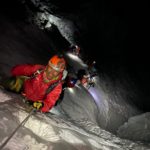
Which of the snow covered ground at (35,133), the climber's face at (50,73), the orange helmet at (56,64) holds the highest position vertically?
the orange helmet at (56,64)

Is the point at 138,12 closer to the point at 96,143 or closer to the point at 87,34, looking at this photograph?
the point at 87,34

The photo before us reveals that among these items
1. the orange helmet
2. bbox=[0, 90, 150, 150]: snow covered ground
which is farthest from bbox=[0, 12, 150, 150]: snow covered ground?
the orange helmet

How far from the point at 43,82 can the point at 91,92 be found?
5.88 m

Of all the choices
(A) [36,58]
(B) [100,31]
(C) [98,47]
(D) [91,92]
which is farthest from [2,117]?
(B) [100,31]

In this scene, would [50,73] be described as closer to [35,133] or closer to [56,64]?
[56,64]

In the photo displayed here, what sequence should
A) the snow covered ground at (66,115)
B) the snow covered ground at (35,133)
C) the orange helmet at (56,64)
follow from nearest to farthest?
the snow covered ground at (35,133) < the snow covered ground at (66,115) < the orange helmet at (56,64)

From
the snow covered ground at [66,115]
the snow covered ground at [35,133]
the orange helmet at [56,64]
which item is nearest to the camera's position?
the snow covered ground at [35,133]

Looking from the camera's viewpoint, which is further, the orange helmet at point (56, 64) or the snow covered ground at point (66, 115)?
the orange helmet at point (56, 64)

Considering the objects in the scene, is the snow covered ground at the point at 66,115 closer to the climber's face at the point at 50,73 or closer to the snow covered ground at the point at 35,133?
the snow covered ground at the point at 35,133

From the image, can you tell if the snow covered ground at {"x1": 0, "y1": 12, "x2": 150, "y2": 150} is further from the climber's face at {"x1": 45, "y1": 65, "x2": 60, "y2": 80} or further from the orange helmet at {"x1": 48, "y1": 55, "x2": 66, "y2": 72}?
the orange helmet at {"x1": 48, "y1": 55, "x2": 66, "y2": 72}

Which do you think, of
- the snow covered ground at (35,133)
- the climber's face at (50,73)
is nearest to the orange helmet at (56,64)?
the climber's face at (50,73)

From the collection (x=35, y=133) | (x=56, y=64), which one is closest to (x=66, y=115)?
(x=56, y=64)

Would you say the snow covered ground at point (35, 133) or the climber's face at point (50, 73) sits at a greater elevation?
the climber's face at point (50, 73)

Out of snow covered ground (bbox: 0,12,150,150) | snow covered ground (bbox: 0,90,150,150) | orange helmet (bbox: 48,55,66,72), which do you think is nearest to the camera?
snow covered ground (bbox: 0,90,150,150)
